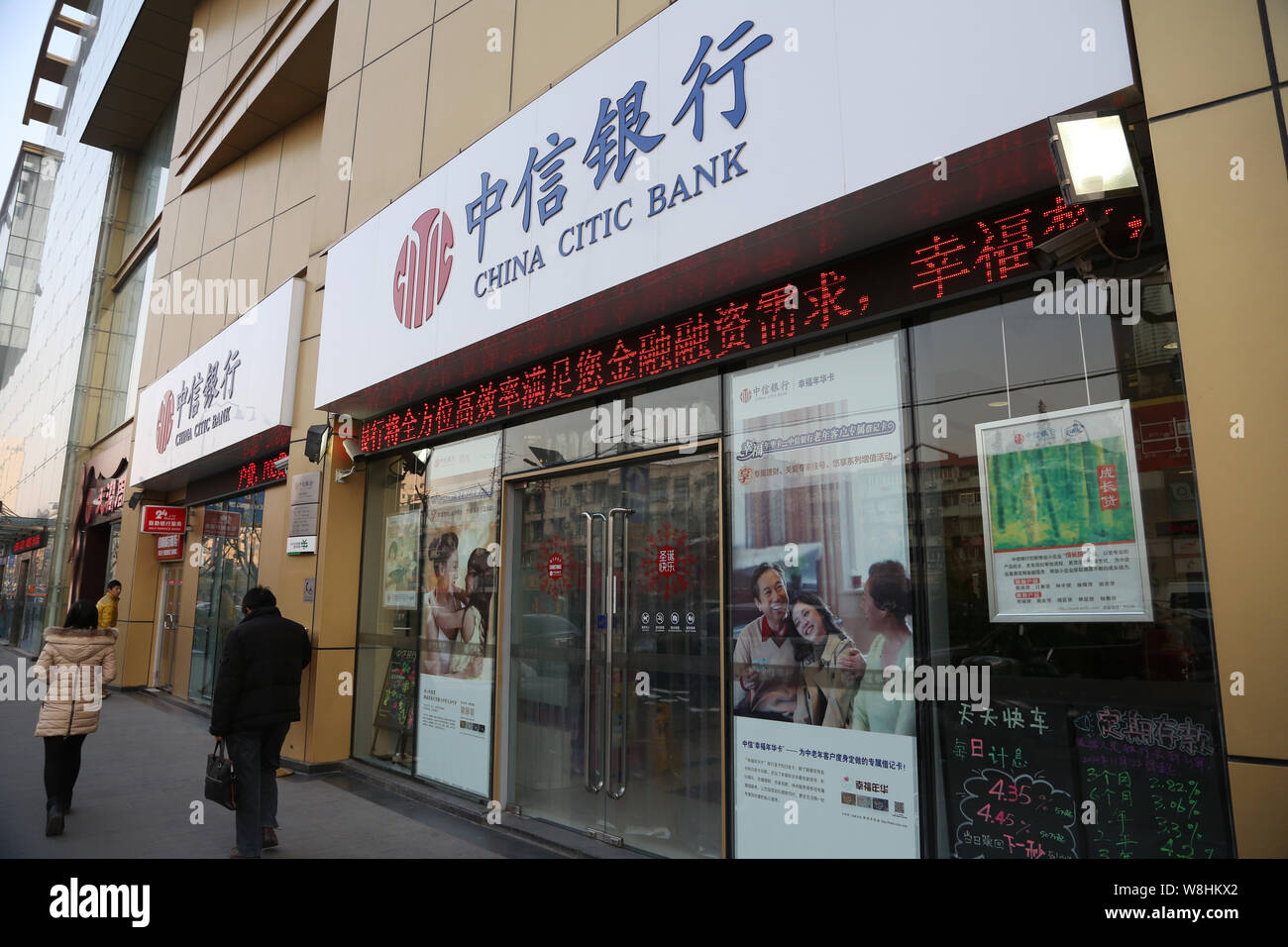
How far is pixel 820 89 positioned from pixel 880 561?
2400mm

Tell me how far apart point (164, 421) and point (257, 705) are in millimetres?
9689

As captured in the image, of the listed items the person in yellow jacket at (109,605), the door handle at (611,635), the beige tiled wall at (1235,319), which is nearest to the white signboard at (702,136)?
the beige tiled wall at (1235,319)

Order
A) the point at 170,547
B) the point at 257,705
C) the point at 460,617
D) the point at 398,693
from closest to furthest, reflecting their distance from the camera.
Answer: the point at 257,705 < the point at 460,617 < the point at 398,693 < the point at 170,547

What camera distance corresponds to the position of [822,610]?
4.14m

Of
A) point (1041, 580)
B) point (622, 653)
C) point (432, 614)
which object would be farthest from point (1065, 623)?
point (432, 614)

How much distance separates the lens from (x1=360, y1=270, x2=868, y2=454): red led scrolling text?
4289 mm

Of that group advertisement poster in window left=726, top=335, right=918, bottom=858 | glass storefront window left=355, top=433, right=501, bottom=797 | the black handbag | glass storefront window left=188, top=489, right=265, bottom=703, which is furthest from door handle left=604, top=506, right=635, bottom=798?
A: glass storefront window left=188, top=489, right=265, bottom=703

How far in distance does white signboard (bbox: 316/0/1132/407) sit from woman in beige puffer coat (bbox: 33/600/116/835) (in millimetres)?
3168

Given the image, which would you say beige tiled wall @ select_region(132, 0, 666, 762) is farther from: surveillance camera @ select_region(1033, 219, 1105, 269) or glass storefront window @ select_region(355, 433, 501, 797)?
surveillance camera @ select_region(1033, 219, 1105, 269)

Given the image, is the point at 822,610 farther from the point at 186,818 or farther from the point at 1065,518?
the point at 186,818

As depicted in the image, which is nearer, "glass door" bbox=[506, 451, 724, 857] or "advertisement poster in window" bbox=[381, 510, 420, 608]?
"glass door" bbox=[506, 451, 724, 857]

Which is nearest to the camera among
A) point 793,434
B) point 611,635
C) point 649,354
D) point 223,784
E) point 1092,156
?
point 1092,156

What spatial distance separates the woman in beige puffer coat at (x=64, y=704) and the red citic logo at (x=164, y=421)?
7.73m
